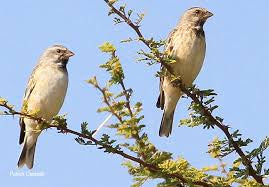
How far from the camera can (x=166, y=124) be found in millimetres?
7383

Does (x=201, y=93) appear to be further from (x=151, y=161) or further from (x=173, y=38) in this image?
(x=173, y=38)

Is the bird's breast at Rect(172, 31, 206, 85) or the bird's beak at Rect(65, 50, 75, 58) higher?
the bird's beak at Rect(65, 50, 75, 58)

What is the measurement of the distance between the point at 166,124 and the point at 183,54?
3.85 feet

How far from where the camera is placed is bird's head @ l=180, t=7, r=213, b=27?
755 centimetres

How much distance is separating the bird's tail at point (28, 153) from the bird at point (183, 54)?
220 cm

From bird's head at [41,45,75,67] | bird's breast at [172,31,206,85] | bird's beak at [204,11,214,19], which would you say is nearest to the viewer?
bird's breast at [172,31,206,85]

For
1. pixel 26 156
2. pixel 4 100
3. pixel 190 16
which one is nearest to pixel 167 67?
pixel 4 100

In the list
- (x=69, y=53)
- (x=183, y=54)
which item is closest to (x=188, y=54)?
(x=183, y=54)

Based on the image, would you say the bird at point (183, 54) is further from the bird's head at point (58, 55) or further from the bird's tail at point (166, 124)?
the bird's head at point (58, 55)

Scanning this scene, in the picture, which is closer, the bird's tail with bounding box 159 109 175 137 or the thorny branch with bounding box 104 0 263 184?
the thorny branch with bounding box 104 0 263 184

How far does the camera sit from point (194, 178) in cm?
349

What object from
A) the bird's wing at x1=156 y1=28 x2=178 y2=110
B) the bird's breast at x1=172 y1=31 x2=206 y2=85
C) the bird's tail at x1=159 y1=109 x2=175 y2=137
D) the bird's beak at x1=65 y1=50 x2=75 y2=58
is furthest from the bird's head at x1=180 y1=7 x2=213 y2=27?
the bird's beak at x1=65 y1=50 x2=75 y2=58

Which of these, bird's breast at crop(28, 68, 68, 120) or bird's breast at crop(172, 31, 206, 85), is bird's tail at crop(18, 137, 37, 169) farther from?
bird's breast at crop(172, 31, 206, 85)

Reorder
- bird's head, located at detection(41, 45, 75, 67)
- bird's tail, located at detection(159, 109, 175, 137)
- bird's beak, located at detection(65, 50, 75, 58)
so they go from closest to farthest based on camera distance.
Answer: bird's tail, located at detection(159, 109, 175, 137), bird's head, located at detection(41, 45, 75, 67), bird's beak, located at detection(65, 50, 75, 58)
